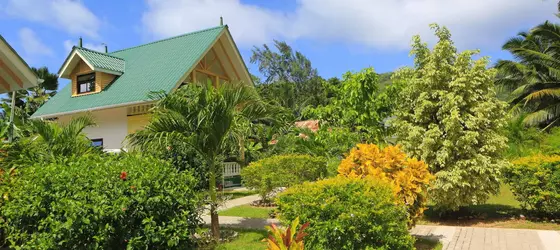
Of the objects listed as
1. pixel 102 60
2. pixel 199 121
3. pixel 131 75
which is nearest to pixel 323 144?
pixel 199 121

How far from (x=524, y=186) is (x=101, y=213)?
8.70m

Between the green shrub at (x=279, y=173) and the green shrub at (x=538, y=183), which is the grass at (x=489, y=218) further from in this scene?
the green shrub at (x=279, y=173)

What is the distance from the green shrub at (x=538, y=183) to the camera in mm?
8695

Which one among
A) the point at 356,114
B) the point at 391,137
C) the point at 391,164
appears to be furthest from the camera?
the point at 391,137

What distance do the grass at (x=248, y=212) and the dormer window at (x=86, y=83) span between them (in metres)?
10.7

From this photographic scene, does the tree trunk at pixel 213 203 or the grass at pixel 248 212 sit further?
the grass at pixel 248 212

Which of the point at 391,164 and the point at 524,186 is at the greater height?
the point at 391,164

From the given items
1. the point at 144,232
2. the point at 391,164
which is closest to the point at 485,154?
the point at 391,164

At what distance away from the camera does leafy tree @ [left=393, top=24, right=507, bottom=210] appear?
8.64 meters

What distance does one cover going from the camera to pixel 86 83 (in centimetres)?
1922

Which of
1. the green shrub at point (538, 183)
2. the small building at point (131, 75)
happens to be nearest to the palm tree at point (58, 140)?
the small building at point (131, 75)

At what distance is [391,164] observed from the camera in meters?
6.48

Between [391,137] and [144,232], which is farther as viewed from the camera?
[391,137]

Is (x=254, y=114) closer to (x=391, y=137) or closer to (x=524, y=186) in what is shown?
(x=391, y=137)
